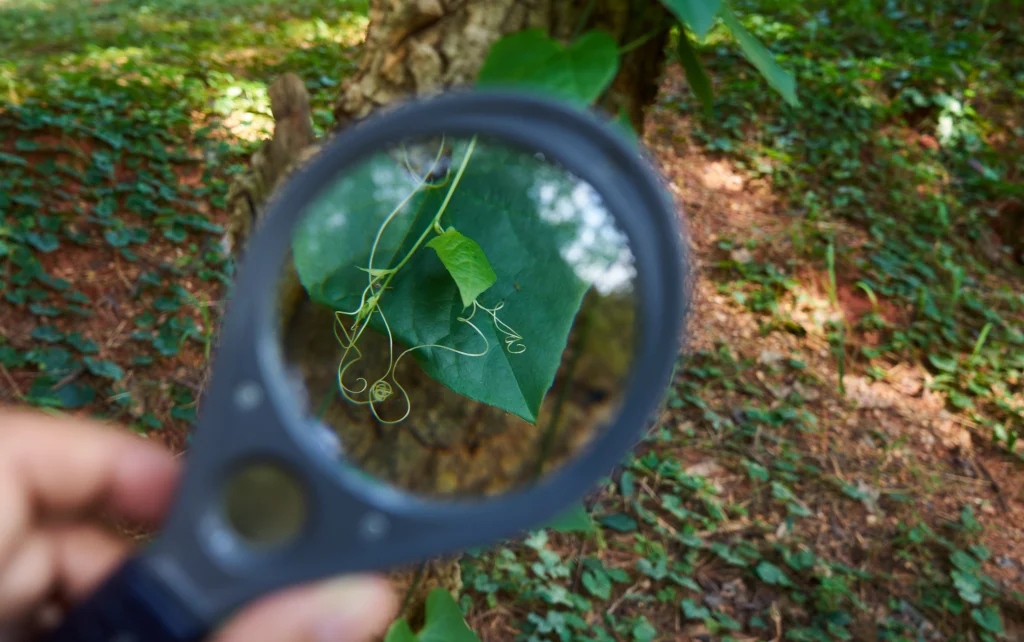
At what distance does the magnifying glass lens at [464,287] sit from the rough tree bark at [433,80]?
0.05 feet

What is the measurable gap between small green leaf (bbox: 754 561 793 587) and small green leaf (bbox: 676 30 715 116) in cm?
154

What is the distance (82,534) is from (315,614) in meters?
0.29

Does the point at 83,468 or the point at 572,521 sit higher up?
the point at 83,468

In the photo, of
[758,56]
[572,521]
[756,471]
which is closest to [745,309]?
[756,471]

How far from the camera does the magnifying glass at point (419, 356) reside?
48cm

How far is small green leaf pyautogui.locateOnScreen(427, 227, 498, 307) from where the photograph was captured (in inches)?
33.1

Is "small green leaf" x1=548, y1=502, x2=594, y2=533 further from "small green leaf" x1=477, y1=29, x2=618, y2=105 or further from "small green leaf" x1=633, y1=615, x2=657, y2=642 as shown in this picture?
"small green leaf" x1=633, y1=615, x2=657, y2=642

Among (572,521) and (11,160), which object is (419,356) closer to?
(572,521)

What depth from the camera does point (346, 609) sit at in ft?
1.92

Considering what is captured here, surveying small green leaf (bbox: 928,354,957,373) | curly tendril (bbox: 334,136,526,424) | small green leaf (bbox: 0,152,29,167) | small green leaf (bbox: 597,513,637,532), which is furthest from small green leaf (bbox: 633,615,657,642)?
small green leaf (bbox: 0,152,29,167)

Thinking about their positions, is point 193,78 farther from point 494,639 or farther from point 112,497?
point 112,497

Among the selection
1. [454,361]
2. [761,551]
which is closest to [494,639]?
[761,551]

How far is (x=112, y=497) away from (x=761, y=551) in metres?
2.08

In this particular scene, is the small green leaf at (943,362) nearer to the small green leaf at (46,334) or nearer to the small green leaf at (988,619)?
the small green leaf at (988,619)
